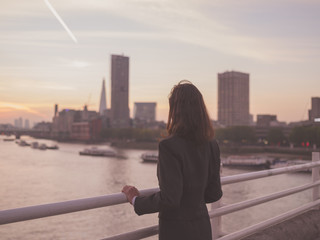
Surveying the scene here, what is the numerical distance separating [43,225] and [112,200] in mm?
24680

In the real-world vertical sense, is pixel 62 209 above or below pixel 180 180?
below

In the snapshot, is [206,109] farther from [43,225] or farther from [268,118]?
[268,118]

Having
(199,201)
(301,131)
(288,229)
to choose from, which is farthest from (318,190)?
(301,131)

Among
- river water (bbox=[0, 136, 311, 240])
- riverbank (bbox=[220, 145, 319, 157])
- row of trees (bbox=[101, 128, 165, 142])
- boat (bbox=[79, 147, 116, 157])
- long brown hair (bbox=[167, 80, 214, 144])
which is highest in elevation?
long brown hair (bbox=[167, 80, 214, 144])

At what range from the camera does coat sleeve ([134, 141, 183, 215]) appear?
2018mm

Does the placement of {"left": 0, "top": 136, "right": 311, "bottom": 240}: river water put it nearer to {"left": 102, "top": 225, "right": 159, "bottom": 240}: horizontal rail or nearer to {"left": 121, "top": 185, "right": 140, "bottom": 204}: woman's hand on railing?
{"left": 102, "top": 225, "right": 159, "bottom": 240}: horizontal rail

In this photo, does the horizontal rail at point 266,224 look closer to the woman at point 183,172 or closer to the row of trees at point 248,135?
the woman at point 183,172

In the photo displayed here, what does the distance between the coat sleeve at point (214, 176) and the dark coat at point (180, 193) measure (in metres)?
0.12

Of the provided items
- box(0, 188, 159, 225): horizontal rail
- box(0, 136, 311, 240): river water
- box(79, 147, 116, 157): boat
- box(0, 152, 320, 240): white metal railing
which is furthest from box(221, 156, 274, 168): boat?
box(0, 188, 159, 225): horizontal rail

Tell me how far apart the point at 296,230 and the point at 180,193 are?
304 centimetres

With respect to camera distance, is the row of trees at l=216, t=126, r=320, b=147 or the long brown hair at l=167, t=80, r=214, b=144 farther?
the row of trees at l=216, t=126, r=320, b=147

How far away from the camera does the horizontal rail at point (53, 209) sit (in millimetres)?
1904

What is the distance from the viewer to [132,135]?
153 meters

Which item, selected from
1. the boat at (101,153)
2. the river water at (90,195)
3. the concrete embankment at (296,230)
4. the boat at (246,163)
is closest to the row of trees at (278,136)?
the boat at (246,163)
